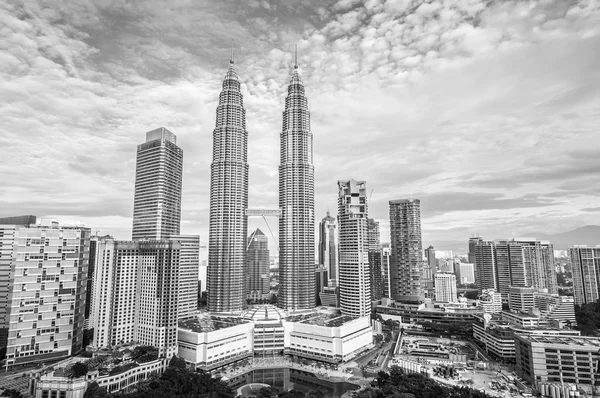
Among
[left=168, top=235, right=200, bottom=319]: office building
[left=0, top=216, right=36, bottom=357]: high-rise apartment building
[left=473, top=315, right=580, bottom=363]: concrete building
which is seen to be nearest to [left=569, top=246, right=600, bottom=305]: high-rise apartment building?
[left=473, top=315, right=580, bottom=363]: concrete building

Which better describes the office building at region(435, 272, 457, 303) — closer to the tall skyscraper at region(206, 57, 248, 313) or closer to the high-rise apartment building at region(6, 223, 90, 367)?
the tall skyscraper at region(206, 57, 248, 313)

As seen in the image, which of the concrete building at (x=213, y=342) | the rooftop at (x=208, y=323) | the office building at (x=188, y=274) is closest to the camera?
the concrete building at (x=213, y=342)

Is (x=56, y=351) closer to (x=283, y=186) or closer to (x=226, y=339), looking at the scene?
(x=226, y=339)

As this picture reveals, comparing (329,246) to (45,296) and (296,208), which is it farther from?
(45,296)

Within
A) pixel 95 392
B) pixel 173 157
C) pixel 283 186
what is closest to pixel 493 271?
pixel 283 186

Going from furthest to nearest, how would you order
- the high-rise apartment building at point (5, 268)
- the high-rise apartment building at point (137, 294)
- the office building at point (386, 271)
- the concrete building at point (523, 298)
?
the office building at point (386, 271)
the concrete building at point (523, 298)
the high-rise apartment building at point (5, 268)
the high-rise apartment building at point (137, 294)

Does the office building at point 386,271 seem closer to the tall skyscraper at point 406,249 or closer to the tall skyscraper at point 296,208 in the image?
the tall skyscraper at point 406,249

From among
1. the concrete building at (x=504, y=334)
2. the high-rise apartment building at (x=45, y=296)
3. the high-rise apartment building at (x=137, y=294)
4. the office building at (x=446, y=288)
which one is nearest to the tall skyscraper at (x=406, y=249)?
the office building at (x=446, y=288)
